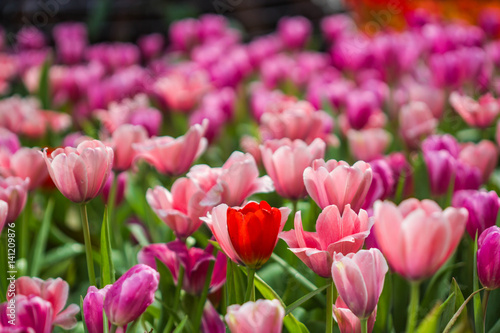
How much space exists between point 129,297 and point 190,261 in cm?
18

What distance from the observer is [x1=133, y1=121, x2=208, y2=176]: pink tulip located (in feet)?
3.05

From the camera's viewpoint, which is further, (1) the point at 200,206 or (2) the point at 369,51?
(2) the point at 369,51

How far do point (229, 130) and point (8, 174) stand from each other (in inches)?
36.3

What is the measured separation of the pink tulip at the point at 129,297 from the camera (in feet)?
2.03

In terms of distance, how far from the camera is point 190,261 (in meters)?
0.80

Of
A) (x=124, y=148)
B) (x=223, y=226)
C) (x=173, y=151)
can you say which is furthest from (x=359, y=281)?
(x=124, y=148)

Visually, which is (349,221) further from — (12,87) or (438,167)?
(12,87)

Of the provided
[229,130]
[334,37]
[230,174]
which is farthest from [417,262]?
[334,37]

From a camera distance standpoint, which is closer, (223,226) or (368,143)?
(223,226)

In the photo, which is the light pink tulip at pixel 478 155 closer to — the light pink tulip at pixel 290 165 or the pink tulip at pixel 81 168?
the light pink tulip at pixel 290 165

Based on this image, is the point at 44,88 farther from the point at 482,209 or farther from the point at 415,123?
the point at 482,209

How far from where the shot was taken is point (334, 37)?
2.67m

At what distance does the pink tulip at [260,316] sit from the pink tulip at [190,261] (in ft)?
0.83

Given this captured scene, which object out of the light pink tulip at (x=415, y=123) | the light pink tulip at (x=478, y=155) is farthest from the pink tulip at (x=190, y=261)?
the light pink tulip at (x=415, y=123)
